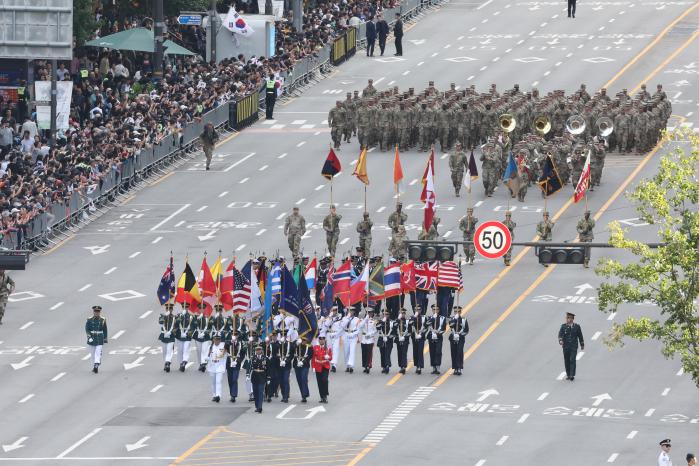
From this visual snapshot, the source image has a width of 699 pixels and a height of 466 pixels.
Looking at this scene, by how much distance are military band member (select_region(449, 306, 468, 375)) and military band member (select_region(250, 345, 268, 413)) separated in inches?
210

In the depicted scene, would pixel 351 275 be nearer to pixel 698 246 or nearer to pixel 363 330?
pixel 363 330

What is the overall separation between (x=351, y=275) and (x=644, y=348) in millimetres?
7708

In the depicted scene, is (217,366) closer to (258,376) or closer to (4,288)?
(258,376)

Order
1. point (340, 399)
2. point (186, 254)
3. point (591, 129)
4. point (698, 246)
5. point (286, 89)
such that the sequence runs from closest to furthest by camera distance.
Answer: point (698, 246) < point (340, 399) < point (186, 254) < point (591, 129) < point (286, 89)

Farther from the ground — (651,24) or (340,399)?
(651,24)

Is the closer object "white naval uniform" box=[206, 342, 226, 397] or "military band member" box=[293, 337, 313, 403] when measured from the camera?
"military band member" box=[293, 337, 313, 403]

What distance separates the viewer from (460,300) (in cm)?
6594

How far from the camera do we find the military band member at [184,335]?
195 feet

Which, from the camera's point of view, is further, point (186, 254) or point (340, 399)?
point (186, 254)

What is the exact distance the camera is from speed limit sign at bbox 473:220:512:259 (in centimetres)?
5794

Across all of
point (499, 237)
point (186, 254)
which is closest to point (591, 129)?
point (186, 254)

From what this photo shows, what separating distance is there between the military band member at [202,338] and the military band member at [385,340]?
13.8ft

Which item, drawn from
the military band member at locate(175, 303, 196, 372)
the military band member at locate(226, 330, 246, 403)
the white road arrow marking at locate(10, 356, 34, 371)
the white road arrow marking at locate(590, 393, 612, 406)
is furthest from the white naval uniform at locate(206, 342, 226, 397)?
the white road arrow marking at locate(590, 393, 612, 406)

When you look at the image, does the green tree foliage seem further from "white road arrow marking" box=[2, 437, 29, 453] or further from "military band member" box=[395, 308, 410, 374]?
"white road arrow marking" box=[2, 437, 29, 453]
